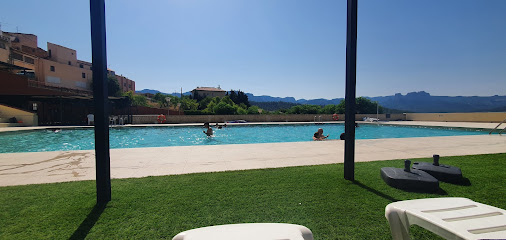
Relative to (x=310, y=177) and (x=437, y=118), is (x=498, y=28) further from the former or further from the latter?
(x=310, y=177)

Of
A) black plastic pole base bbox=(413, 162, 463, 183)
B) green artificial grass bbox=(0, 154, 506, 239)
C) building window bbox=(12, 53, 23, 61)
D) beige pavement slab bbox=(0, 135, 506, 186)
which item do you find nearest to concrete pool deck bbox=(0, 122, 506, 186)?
beige pavement slab bbox=(0, 135, 506, 186)

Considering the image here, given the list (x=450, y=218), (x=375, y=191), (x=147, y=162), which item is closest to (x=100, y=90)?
(x=147, y=162)

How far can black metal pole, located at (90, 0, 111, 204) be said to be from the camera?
2383 mm

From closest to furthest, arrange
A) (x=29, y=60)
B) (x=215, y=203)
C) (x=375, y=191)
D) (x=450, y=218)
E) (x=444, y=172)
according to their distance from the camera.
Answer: (x=450, y=218)
(x=215, y=203)
(x=375, y=191)
(x=444, y=172)
(x=29, y=60)

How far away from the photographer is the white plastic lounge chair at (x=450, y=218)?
1200 millimetres

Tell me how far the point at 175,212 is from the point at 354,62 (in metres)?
3.07

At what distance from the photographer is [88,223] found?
2.17 metres

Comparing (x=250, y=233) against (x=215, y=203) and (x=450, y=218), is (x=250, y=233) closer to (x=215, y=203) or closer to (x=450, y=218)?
(x=450, y=218)

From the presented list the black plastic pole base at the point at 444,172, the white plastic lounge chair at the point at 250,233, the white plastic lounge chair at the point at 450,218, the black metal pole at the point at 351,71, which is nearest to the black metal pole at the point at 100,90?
the white plastic lounge chair at the point at 250,233

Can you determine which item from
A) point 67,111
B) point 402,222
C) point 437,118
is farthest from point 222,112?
point 402,222

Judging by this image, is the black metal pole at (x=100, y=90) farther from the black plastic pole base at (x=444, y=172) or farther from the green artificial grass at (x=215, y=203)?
the black plastic pole base at (x=444, y=172)

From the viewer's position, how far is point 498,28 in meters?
19.9

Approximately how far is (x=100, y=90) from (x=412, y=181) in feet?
13.4

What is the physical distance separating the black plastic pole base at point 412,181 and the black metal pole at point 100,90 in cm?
376
